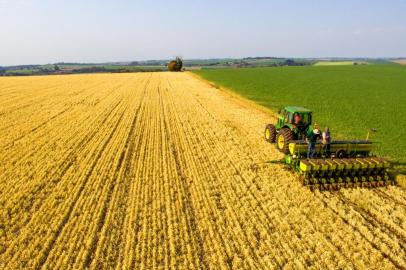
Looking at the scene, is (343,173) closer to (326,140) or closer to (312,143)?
(326,140)

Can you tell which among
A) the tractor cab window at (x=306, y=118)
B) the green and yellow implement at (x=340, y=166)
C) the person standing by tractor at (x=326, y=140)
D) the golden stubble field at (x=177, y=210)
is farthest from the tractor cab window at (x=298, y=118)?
the golden stubble field at (x=177, y=210)

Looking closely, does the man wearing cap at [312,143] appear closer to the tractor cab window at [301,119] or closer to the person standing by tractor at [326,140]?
the person standing by tractor at [326,140]

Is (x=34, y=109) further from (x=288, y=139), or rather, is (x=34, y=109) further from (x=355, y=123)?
(x=355, y=123)

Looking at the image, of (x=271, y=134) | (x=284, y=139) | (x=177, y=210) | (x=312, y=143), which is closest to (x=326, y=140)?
(x=312, y=143)

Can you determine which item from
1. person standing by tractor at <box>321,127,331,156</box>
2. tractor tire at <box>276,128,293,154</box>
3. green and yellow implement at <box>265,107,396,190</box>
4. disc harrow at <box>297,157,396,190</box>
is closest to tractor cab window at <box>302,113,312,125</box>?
tractor tire at <box>276,128,293,154</box>

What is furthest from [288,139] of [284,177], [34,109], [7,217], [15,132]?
[34,109]

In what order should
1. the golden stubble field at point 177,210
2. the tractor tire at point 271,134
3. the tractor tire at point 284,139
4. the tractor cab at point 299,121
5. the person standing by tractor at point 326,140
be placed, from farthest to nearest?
the tractor tire at point 271,134
the tractor cab at point 299,121
the tractor tire at point 284,139
the person standing by tractor at point 326,140
the golden stubble field at point 177,210

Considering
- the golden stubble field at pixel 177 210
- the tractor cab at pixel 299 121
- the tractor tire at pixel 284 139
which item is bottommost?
the golden stubble field at pixel 177 210
